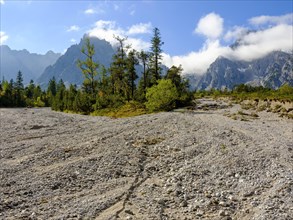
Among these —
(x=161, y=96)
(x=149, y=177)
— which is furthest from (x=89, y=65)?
(x=149, y=177)

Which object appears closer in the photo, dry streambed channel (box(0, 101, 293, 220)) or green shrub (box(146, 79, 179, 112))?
dry streambed channel (box(0, 101, 293, 220))

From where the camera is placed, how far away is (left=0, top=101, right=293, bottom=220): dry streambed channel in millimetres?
14109

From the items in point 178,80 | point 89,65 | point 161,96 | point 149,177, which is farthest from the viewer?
point 178,80

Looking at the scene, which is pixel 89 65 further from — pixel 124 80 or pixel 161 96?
pixel 161 96

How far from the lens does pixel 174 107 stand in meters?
60.8

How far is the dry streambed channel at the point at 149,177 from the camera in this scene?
14.1 m

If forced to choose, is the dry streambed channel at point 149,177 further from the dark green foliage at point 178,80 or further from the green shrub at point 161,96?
the dark green foliage at point 178,80

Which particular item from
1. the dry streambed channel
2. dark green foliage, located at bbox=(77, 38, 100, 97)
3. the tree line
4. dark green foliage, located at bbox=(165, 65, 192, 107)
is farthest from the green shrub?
dark green foliage, located at bbox=(77, 38, 100, 97)

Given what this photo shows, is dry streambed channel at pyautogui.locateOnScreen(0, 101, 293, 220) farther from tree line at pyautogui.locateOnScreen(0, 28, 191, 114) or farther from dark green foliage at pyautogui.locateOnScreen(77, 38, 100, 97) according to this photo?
dark green foliage at pyautogui.locateOnScreen(77, 38, 100, 97)

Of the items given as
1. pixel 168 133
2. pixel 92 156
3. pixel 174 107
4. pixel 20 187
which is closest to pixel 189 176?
pixel 92 156

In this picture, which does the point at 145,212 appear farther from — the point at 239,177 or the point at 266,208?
the point at 239,177

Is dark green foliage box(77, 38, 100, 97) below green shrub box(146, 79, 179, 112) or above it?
above

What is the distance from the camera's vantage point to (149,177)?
18766mm

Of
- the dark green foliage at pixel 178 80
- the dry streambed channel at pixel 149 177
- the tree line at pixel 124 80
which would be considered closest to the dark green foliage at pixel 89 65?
the tree line at pixel 124 80
